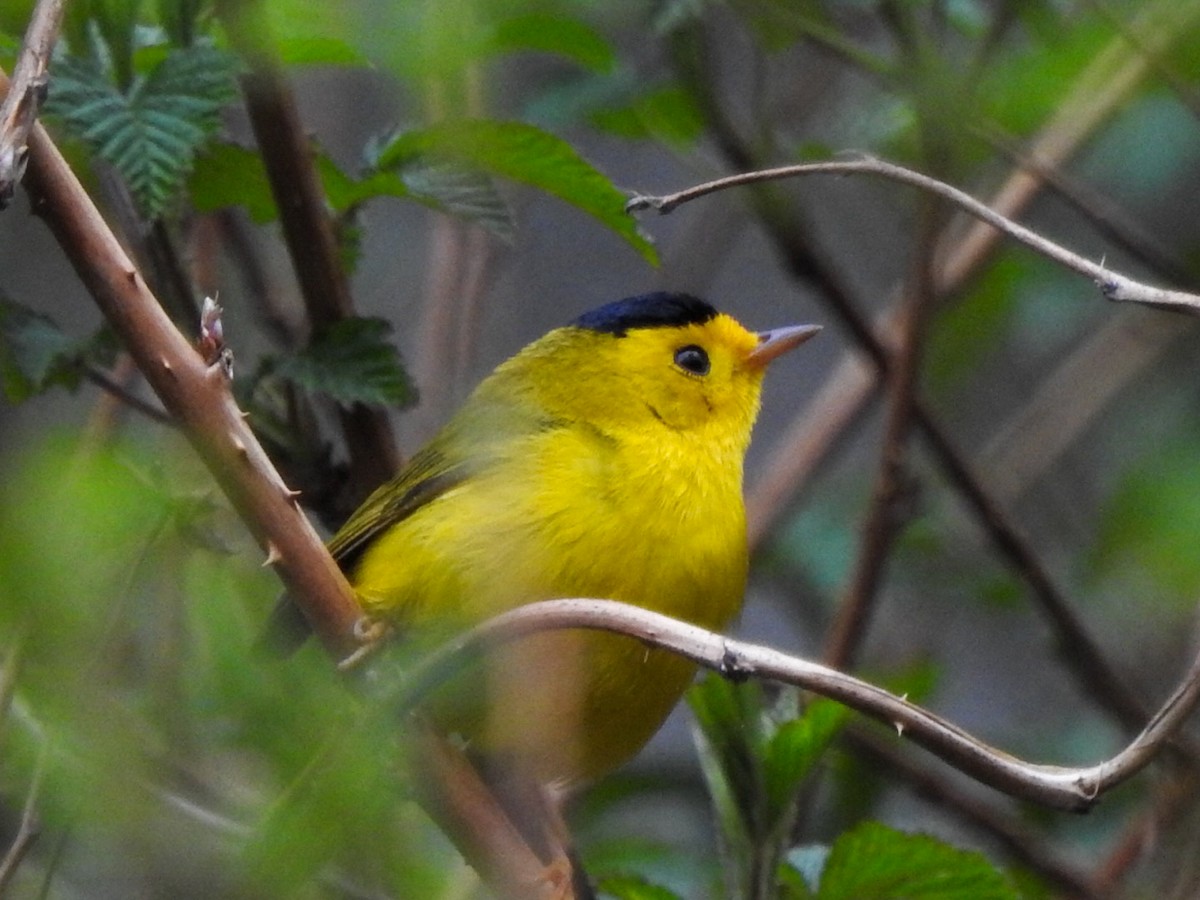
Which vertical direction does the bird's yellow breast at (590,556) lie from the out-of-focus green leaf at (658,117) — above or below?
below

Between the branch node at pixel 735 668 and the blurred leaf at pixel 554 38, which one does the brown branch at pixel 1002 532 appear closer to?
the blurred leaf at pixel 554 38

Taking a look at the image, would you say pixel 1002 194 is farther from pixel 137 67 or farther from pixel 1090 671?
pixel 137 67

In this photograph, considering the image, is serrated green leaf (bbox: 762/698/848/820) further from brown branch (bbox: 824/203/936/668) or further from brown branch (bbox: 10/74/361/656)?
brown branch (bbox: 824/203/936/668)

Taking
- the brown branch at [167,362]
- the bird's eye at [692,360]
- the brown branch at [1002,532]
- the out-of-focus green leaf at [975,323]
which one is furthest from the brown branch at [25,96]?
the out-of-focus green leaf at [975,323]

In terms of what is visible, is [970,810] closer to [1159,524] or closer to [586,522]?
[1159,524]

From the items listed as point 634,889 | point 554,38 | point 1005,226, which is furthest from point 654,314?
point 1005,226

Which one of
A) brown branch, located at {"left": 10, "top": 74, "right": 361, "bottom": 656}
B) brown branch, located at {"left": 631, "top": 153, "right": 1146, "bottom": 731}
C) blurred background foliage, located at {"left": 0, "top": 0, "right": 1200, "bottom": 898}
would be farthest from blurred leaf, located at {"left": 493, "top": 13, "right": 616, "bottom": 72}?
brown branch, located at {"left": 10, "top": 74, "right": 361, "bottom": 656}

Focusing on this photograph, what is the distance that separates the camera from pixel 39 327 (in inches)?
92.4

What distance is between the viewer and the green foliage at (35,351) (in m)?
2.29

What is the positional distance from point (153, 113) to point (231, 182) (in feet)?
1.01

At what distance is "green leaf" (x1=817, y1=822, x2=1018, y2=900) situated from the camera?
75.3 inches

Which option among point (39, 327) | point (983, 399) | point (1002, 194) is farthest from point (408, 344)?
point (39, 327)

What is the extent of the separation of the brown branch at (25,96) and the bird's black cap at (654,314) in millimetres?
1666

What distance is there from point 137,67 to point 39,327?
362mm
